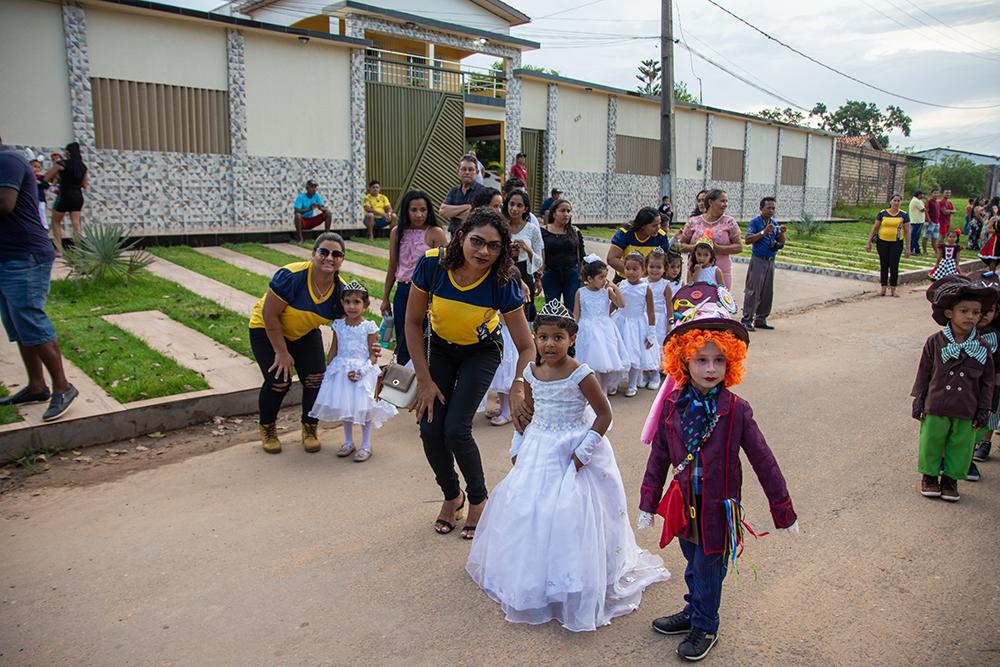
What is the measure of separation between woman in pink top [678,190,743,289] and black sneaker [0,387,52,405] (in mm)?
6960

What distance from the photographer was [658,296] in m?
8.55

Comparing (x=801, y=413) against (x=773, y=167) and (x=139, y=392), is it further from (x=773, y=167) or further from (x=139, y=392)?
(x=773, y=167)

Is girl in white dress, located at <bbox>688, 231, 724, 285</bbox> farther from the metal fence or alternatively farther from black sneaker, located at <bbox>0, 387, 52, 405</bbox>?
the metal fence

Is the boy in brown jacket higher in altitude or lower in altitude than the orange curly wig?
lower

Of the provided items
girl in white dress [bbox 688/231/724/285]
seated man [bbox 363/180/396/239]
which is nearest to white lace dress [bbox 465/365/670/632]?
girl in white dress [bbox 688/231/724/285]

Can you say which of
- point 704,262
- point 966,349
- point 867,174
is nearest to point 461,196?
point 704,262

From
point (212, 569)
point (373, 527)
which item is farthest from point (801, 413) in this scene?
point (212, 569)

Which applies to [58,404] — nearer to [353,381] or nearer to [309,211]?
[353,381]

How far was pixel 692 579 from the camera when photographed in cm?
346

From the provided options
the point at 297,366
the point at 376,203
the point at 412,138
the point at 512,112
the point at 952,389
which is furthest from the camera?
the point at 512,112

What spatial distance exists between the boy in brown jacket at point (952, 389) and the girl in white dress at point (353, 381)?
12.7ft

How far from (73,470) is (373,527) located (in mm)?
2510

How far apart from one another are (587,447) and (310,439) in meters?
3.08

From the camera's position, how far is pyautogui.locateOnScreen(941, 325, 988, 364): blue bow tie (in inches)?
201
